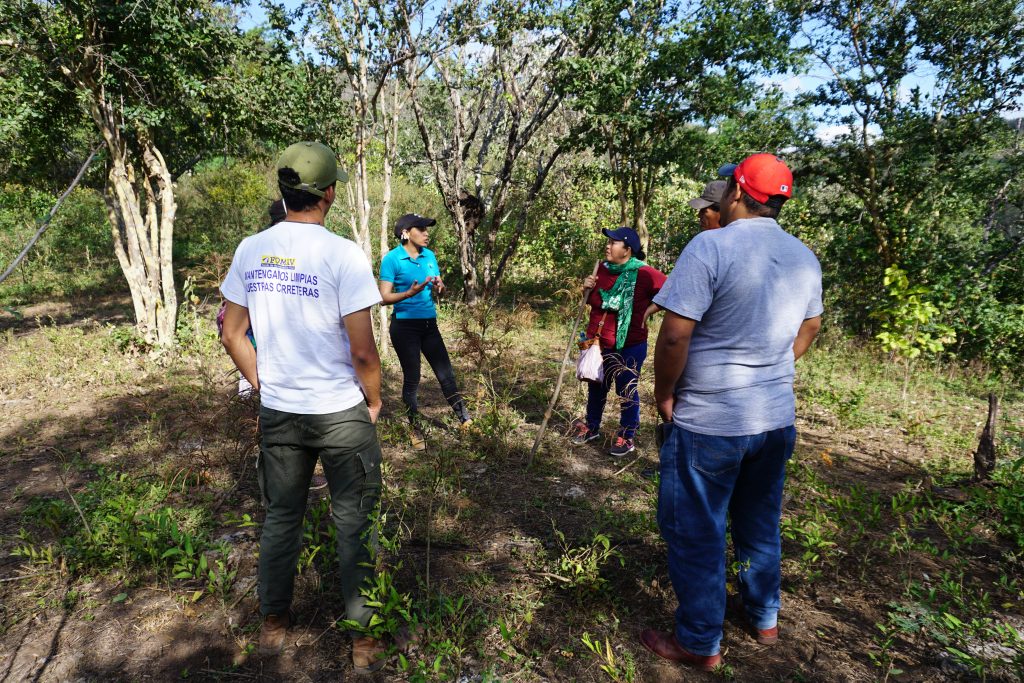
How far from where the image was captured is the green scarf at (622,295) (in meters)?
3.99

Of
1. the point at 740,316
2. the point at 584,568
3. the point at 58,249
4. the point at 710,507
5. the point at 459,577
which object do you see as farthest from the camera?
the point at 58,249

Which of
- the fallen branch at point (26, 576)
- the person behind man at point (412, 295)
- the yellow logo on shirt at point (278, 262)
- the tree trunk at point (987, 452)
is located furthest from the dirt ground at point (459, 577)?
the yellow logo on shirt at point (278, 262)

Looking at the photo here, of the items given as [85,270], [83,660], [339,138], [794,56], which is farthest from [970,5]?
[85,270]

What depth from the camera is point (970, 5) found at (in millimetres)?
7379

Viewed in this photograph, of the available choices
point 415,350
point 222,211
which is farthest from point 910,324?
point 222,211

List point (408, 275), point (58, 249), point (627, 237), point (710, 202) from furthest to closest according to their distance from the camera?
point (58, 249), point (408, 275), point (627, 237), point (710, 202)

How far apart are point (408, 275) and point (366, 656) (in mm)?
2748

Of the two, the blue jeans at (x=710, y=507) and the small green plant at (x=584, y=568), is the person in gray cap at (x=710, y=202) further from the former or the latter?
the small green plant at (x=584, y=568)

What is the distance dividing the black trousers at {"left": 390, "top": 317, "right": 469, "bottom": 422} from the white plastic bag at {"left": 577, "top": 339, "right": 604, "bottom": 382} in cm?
114

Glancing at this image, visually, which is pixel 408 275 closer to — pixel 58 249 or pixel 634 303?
pixel 634 303

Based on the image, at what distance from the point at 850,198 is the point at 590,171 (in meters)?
4.64

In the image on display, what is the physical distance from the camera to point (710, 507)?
2.08m

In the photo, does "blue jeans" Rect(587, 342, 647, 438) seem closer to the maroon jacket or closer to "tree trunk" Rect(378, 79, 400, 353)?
the maroon jacket

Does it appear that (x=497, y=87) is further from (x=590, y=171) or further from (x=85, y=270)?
(x=85, y=270)
